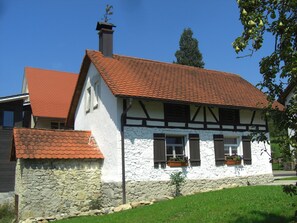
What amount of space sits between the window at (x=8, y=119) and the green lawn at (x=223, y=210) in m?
12.4

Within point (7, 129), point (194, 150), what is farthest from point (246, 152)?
point (7, 129)

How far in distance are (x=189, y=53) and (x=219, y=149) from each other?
19916 mm

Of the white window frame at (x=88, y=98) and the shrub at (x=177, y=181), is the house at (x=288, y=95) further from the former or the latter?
the white window frame at (x=88, y=98)

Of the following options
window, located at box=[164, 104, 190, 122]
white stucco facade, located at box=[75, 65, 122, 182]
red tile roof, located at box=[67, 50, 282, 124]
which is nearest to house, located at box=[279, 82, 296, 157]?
red tile roof, located at box=[67, 50, 282, 124]

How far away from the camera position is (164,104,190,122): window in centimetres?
1611

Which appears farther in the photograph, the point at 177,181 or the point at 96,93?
the point at 96,93

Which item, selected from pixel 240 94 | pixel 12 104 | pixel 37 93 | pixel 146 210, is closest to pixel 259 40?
pixel 146 210

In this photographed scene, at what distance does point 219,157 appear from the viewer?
17031 mm

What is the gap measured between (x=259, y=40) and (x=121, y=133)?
10.1m

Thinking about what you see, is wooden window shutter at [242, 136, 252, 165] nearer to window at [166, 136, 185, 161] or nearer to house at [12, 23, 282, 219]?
house at [12, 23, 282, 219]

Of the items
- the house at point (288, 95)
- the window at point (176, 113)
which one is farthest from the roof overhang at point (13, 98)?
the house at point (288, 95)

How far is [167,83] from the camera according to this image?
679 inches

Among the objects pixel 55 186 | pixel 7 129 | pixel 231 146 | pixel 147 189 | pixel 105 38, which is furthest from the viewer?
pixel 7 129

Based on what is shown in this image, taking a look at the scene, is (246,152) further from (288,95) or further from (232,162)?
(288,95)
